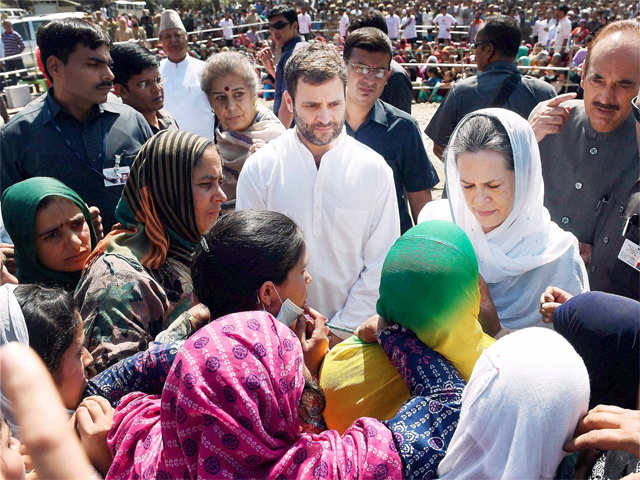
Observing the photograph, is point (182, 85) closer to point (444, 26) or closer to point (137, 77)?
point (137, 77)

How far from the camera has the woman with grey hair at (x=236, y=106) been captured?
3549 mm

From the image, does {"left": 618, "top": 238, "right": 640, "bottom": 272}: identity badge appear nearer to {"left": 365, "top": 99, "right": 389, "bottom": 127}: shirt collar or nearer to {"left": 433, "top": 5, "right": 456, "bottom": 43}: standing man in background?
{"left": 365, "top": 99, "right": 389, "bottom": 127}: shirt collar

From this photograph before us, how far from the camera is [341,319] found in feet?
7.96

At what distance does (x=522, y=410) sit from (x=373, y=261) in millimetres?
1475

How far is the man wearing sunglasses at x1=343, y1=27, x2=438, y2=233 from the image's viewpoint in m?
3.43

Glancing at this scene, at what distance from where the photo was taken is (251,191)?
8.32 ft

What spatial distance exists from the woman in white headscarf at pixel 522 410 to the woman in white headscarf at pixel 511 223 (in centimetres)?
106

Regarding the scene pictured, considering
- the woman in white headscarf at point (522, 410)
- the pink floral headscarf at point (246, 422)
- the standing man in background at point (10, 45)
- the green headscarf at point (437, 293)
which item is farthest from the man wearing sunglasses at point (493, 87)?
the standing man in background at point (10, 45)

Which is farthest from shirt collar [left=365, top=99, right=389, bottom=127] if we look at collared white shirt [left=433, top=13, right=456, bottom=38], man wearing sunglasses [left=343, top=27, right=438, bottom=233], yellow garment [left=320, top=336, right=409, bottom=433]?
collared white shirt [left=433, top=13, right=456, bottom=38]

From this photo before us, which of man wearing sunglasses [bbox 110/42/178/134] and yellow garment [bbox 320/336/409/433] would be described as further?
man wearing sunglasses [bbox 110/42/178/134]

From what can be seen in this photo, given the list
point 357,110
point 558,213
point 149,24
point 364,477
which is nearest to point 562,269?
point 558,213

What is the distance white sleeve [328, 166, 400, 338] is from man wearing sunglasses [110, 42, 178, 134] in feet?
6.57

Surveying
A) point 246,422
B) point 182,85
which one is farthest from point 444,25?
point 246,422

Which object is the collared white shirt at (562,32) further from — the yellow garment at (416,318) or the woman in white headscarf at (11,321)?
the woman in white headscarf at (11,321)
